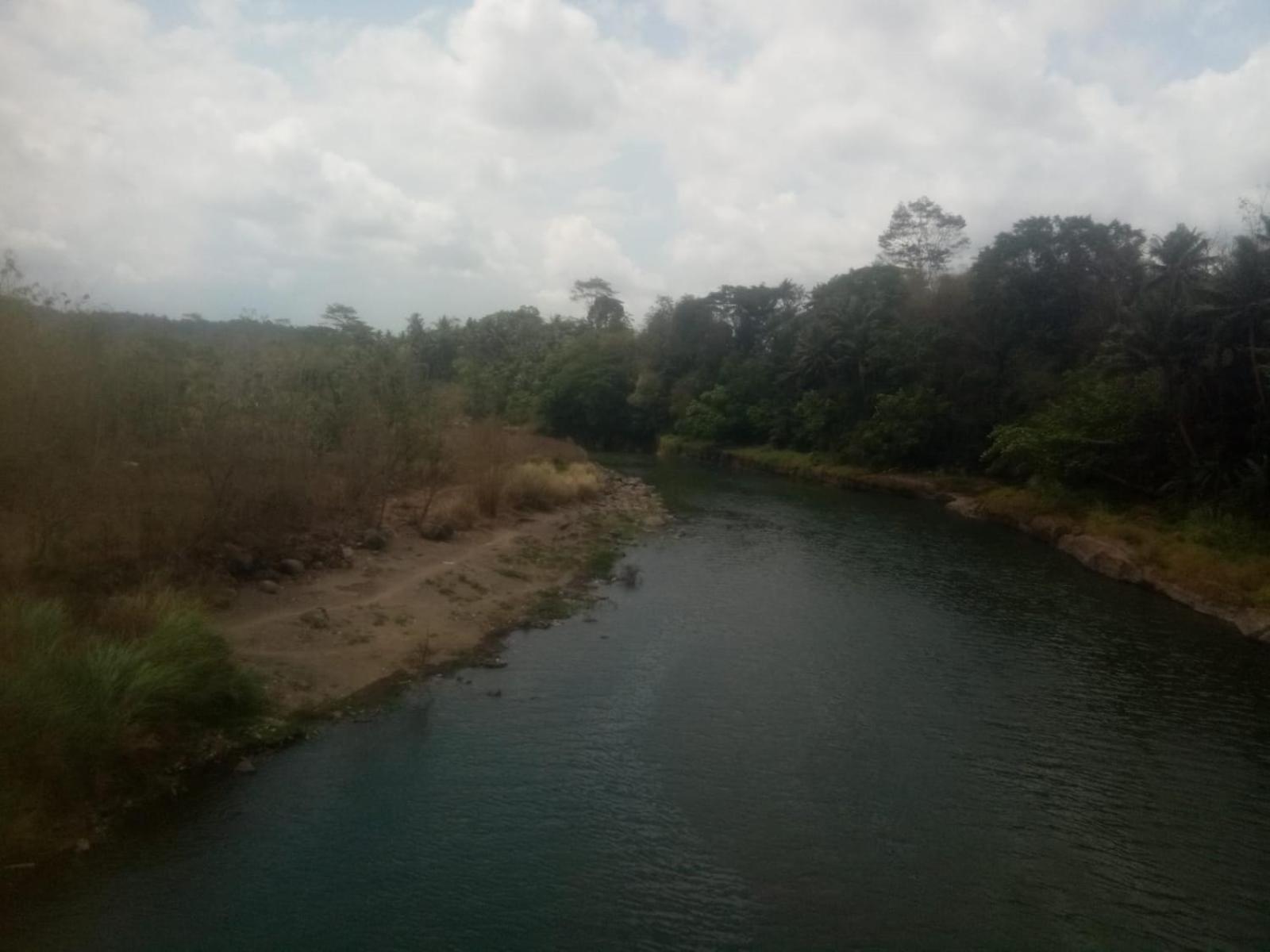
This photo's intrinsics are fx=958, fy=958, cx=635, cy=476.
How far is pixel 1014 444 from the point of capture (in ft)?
148

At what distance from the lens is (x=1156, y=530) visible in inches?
1378

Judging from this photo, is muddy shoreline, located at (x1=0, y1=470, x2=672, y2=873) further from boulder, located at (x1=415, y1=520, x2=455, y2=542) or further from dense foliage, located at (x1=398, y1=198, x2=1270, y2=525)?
dense foliage, located at (x1=398, y1=198, x2=1270, y2=525)

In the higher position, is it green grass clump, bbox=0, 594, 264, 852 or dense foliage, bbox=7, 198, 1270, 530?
dense foliage, bbox=7, 198, 1270, 530

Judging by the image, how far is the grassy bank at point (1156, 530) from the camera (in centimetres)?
2853

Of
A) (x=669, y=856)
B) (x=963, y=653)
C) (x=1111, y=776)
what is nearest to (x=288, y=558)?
(x=669, y=856)

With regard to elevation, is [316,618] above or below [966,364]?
below

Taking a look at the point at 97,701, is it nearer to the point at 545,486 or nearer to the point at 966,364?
the point at 545,486

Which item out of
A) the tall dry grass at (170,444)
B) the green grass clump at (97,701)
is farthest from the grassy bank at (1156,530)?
the green grass clump at (97,701)

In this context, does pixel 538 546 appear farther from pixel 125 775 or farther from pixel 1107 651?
pixel 125 775

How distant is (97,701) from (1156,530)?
3444 cm

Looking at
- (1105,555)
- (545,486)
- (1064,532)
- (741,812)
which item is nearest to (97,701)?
(741,812)

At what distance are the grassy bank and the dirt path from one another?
19133mm

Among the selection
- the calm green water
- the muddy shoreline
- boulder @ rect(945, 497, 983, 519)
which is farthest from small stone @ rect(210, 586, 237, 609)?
boulder @ rect(945, 497, 983, 519)

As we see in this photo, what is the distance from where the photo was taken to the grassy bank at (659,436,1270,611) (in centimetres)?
2853
